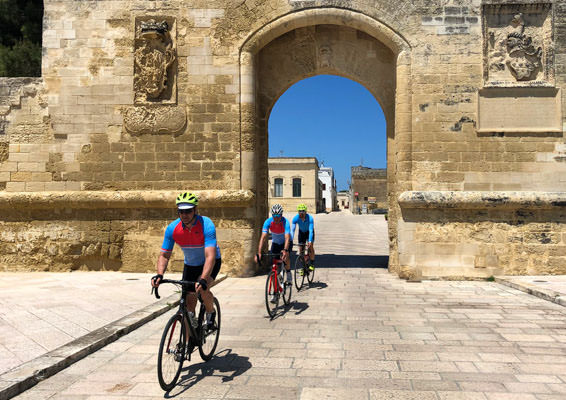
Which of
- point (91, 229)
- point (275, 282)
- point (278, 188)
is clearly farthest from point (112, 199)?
point (278, 188)

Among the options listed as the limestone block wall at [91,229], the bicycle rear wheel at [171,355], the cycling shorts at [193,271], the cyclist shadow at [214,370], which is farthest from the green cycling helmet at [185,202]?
the limestone block wall at [91,229]

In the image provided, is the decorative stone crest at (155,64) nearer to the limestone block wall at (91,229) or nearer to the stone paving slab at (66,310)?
the limestone block wall at (91,229)

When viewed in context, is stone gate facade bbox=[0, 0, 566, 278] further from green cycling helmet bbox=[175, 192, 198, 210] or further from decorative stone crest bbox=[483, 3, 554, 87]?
→ green cycling helmet bbox=[175, 192, 198, 210]

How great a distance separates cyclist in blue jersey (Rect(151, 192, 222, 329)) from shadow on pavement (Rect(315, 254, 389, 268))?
7362 mm

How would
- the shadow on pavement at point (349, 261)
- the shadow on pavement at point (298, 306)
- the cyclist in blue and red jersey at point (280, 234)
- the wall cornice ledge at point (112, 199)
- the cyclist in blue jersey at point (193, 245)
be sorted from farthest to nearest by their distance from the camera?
the shadow on pavement at point (349, 261)
the wall cornice ledge at point (112, 199)
the cyclist in blue and red jersey at point (280, 234)
the shadow on pavement at point (298, 306)
the cyclist in blue jersey at point (193, 245)

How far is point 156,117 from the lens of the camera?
31.6 ft

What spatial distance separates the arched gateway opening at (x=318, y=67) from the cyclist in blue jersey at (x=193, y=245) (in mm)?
5570

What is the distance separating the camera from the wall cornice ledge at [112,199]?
934 cm

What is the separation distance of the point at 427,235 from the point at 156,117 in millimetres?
6290

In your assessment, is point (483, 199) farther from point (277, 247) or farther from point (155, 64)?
point (155, 64)

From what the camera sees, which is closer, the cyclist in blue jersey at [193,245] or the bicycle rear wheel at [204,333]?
the cyclist in blue jersey at [193,245]

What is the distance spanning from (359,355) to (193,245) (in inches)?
79.1

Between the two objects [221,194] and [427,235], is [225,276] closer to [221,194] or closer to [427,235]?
[221,194]

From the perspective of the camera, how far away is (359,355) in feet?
14.6
